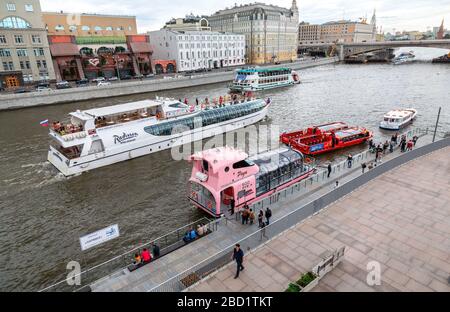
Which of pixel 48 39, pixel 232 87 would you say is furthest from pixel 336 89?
pixel 48 39

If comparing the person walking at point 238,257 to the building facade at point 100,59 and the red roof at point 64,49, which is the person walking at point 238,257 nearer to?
the building facade at point 100,59

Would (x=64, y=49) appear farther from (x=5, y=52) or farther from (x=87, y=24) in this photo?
(x=87, y=24)

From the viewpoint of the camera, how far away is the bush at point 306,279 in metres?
12.2

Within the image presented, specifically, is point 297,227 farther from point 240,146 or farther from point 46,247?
point 240,146

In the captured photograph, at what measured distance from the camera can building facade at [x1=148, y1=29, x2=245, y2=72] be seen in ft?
318

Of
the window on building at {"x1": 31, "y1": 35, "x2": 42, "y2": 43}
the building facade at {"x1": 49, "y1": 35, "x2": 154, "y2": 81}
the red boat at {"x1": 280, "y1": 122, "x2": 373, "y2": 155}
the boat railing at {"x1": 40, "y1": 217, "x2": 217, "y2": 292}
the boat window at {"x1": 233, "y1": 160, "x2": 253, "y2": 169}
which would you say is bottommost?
the boat railing at {"x1": 40, "y1": 217, "x2": 217, "y2": 292}

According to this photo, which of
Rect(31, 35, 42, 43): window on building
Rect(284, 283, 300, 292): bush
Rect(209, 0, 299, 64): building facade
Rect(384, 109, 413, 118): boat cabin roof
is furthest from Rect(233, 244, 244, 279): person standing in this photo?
Rect(209, 0, 299, 64): building facade

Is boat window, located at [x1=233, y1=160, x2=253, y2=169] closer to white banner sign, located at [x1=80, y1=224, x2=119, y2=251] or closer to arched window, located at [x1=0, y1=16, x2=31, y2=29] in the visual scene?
white banner sign, located at [x1=80, y1=224, x2=119, y2=251]

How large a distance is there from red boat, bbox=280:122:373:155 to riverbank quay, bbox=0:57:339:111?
49481 mm

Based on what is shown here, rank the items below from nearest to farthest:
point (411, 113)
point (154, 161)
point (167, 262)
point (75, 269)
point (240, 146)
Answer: point (167, 262) < point (75, 269) < point (154, 161) < point (240, 146) < point (411, 113)

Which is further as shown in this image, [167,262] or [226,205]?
[226,205]

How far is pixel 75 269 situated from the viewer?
16766mm

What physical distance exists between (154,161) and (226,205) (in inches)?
602

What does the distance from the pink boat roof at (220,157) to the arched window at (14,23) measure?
231ft
